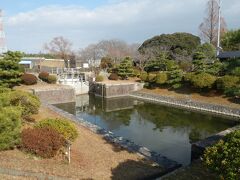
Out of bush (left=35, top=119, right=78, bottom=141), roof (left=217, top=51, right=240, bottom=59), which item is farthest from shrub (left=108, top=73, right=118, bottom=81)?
bush (left=35, top=119, right=78, bottom=141)

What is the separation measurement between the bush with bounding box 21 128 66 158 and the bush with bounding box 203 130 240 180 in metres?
4.61

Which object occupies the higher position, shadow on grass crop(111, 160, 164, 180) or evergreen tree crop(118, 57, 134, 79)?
evergreen tree crop(118, 57, 134, 79)

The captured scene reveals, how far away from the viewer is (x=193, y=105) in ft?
72.8

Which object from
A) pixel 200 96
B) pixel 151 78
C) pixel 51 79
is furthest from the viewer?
pixel 151 78

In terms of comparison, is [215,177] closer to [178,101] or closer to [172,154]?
[172,154]

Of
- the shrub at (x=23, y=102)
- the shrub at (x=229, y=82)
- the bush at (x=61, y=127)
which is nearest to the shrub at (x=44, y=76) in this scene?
the shrub at (x=23, y=102)

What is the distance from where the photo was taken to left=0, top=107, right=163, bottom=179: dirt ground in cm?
745

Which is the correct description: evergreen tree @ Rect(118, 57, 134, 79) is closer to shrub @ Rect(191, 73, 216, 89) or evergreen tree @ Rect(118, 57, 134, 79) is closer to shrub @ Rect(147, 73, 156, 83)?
shrub @ Rect(147, 73, 156, 83)

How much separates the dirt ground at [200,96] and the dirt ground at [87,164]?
510 inches

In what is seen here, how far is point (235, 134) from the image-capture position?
5.41 m

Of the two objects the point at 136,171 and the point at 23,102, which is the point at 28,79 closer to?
the point at 23,102

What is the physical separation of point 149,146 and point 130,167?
181 inches

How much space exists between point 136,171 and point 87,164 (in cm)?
156

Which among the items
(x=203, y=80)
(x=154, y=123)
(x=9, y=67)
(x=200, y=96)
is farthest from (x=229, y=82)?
(x=9, y=67)
